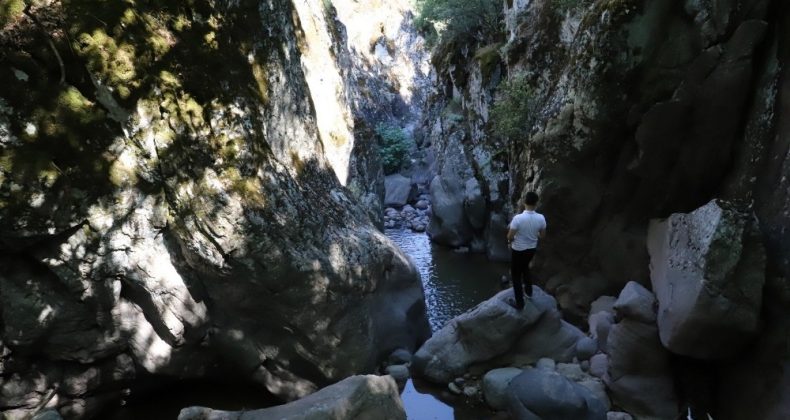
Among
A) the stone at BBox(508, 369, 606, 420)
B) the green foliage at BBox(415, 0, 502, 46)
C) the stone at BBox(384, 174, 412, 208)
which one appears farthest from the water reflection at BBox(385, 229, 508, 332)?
the green foliage at BBox(415, 0, 502, 46)

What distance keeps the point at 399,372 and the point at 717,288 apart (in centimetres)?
531

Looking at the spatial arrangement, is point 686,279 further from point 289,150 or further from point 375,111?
point 375,111

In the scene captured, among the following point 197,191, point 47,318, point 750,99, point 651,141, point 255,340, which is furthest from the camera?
point 651,141

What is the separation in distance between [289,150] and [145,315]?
3.55 metres

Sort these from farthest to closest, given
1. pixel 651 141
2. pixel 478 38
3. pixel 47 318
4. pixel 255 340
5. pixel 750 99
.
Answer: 1. pixel 478 38
2. pixel 651 141
3. pixel 750 99
4. pixel 255 340
5. pixel 47 318

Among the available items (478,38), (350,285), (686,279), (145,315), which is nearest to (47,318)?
(145,315)

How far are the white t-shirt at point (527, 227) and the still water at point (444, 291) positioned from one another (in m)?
2.81

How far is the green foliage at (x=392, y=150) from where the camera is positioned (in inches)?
1272

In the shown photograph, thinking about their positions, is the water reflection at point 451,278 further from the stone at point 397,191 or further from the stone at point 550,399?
the stone at point 397,191

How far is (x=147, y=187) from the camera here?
7422 mm

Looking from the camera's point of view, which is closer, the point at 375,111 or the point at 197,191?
the point at 197,191

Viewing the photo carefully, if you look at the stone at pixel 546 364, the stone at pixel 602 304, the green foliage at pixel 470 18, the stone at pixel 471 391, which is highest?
the green foliage at pixel 470 18

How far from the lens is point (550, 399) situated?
297 inches

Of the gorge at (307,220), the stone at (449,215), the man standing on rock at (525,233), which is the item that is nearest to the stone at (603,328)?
the gorge at (307,220)
